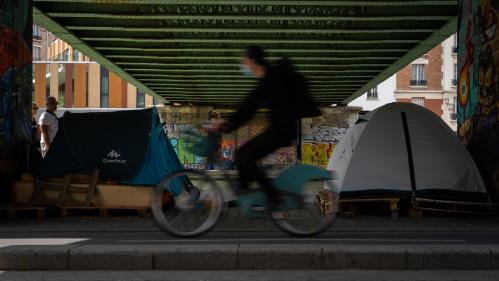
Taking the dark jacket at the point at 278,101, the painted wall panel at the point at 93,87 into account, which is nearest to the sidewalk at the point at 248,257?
the dark jacket at the point at 278,101

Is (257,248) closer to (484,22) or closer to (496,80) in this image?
(496,80)

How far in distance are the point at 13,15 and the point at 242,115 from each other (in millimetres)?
5181

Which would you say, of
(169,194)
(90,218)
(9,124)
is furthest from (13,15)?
(169,194)

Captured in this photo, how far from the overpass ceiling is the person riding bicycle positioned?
7749 millimetres

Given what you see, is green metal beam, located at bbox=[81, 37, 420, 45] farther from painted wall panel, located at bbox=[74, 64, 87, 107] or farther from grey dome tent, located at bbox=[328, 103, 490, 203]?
painted wall panel, located at bbox=[74, 64, 87, 107]

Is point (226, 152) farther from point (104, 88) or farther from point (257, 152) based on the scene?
point (104, 88)

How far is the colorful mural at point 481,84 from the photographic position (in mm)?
9016

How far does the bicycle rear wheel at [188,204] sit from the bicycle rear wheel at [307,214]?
67cm

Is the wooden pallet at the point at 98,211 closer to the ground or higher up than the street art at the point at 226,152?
closer to the ground

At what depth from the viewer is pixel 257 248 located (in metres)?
5.42

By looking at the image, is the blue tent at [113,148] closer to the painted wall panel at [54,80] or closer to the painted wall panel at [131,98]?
the painted wall panel at [131,98]

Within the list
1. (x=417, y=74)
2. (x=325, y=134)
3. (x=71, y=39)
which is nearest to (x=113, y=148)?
(x=71, y=39)

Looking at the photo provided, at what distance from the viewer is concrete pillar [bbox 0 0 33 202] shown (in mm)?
8898

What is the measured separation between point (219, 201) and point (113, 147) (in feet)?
11.1
